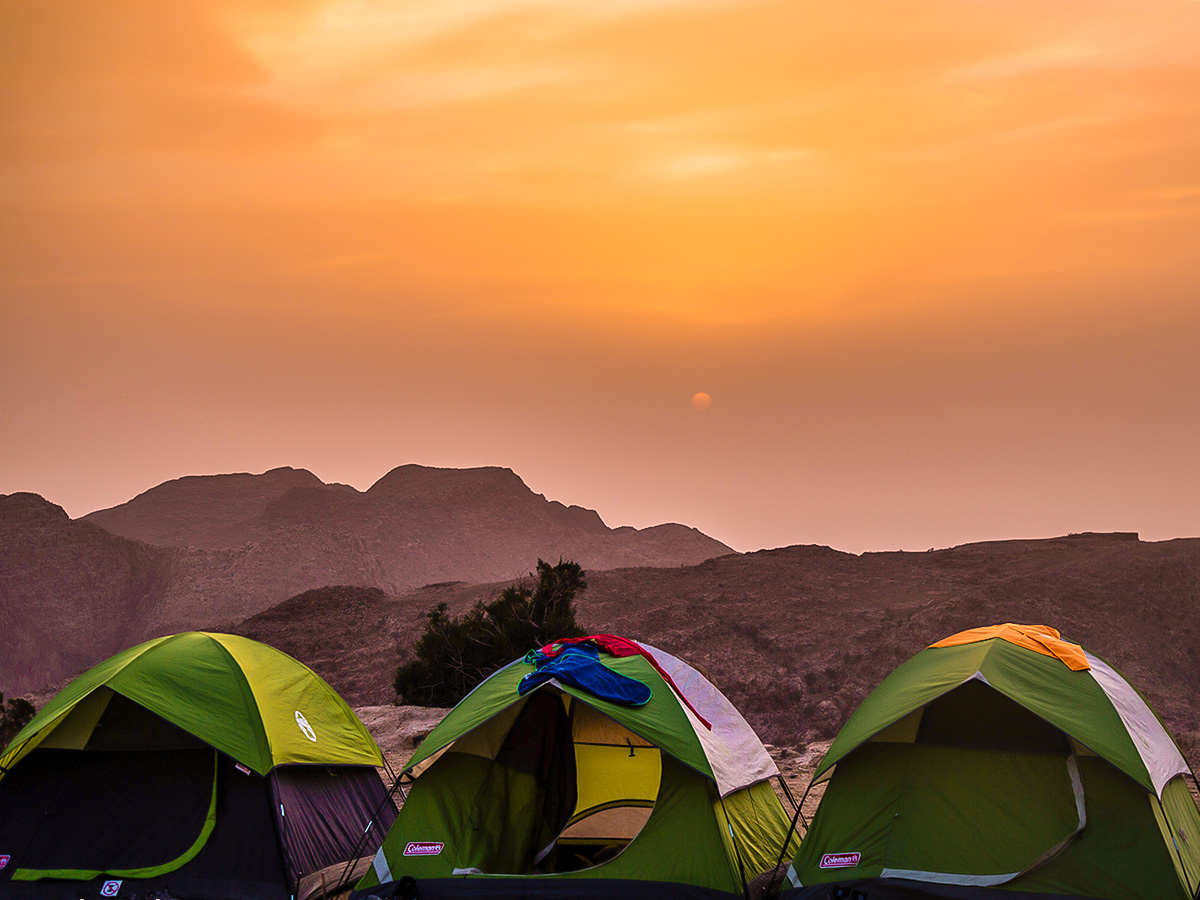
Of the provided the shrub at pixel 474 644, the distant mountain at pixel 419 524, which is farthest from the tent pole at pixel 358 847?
the distant mountain at pixel 419 524

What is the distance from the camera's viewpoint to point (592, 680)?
27.2ft

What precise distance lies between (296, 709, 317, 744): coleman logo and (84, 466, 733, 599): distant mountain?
73313 millimetres

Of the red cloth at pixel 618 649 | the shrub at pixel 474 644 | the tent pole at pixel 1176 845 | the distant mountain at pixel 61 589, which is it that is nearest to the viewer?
the tent pole at pixel 1176 845

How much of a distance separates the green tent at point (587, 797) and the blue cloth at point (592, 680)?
0.07 metres

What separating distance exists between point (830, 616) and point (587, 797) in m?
31.5

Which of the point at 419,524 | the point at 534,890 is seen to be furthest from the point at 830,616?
the point at 419,524

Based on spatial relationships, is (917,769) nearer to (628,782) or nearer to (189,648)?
(628,782)

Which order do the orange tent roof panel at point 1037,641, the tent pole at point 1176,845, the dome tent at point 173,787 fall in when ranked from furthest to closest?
the orange tent roof panel at point 1037,641, the dome tent at point 173,787, the tent pole at point 1176,845

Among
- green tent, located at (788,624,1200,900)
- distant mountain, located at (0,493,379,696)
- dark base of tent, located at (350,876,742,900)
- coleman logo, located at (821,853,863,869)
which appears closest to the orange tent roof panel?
green tent, located at (788,624,1200,900)

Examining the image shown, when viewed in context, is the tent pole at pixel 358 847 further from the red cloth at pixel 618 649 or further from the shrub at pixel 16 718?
the shrub at pixel 16 718

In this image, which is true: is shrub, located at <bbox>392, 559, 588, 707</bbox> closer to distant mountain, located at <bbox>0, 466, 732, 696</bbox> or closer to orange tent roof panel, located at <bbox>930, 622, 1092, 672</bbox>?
orange tent roof panel, located at <bbox>930, 622, 1092, 672</bbox>

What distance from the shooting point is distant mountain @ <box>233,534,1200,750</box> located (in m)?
31.5

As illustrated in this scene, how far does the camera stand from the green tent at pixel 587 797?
7.68 m

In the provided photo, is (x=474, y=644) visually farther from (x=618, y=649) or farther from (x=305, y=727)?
(x=618, y=649)
